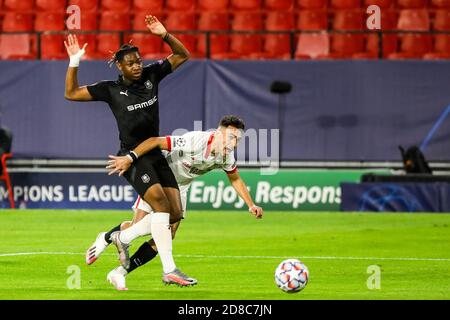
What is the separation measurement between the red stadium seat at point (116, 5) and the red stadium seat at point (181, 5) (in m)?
0.94

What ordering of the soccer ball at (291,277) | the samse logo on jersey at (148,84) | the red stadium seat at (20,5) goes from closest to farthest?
the soccer ball at (291,277) → the samse logo on jersey at (148,84) → the red stadium seat at (20,5)

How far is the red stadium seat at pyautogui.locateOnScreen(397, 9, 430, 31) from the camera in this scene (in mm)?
26625

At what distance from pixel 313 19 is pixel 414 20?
2170 millimetres

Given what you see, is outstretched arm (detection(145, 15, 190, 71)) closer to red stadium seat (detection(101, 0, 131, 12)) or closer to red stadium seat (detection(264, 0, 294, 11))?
red stadium seat (detection(264, 0, 294, 11))

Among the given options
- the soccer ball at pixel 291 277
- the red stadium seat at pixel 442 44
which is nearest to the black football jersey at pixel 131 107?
the soccer ball at pixel 291 277

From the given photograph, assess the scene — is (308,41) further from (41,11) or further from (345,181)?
(41,11)

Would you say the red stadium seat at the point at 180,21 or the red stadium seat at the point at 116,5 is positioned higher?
the red stadium seat at the point at 116,5

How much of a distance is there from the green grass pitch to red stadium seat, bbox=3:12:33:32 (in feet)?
17.4

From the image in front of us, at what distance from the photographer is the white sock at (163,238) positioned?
12008mm

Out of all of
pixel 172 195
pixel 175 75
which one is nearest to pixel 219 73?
pixel 175 75

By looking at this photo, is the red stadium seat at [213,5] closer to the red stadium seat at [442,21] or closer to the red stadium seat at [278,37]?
the red stadium seat at [278,37]

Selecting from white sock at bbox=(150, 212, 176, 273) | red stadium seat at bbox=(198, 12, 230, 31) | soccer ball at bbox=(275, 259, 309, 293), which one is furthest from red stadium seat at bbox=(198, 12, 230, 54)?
soccer ball at bbox=(275, 259, 309, 293)
